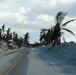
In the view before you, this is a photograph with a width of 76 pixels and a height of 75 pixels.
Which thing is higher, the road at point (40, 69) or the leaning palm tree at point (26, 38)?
the leaning palm tree at point (26, 38)

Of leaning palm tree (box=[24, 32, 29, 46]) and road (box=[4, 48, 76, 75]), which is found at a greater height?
leaning palm tree (box=[24, 32, 29, 46])

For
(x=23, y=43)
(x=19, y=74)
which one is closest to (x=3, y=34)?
(x=23, y=43)

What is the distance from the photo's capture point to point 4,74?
1520 cm

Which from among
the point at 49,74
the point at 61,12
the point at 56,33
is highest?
the point at 61,12

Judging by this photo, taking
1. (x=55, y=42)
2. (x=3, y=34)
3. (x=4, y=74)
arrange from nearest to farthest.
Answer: (x=4, y=74), (x=55, y=42), (x=3, y=34)

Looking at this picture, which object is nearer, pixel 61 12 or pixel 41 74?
pixel 41 74

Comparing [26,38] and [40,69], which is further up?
[26,38]

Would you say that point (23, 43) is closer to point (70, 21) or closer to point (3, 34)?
point (3, 34)

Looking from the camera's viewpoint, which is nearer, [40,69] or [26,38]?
[40,69]

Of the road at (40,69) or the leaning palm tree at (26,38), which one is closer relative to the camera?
the road at (40,69)

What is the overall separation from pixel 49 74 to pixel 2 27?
113 m

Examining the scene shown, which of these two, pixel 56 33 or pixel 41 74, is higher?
pixel 56 33

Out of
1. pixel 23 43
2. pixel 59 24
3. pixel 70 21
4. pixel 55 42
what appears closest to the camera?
pixel 70 21

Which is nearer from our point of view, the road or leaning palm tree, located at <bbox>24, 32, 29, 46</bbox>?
the road
